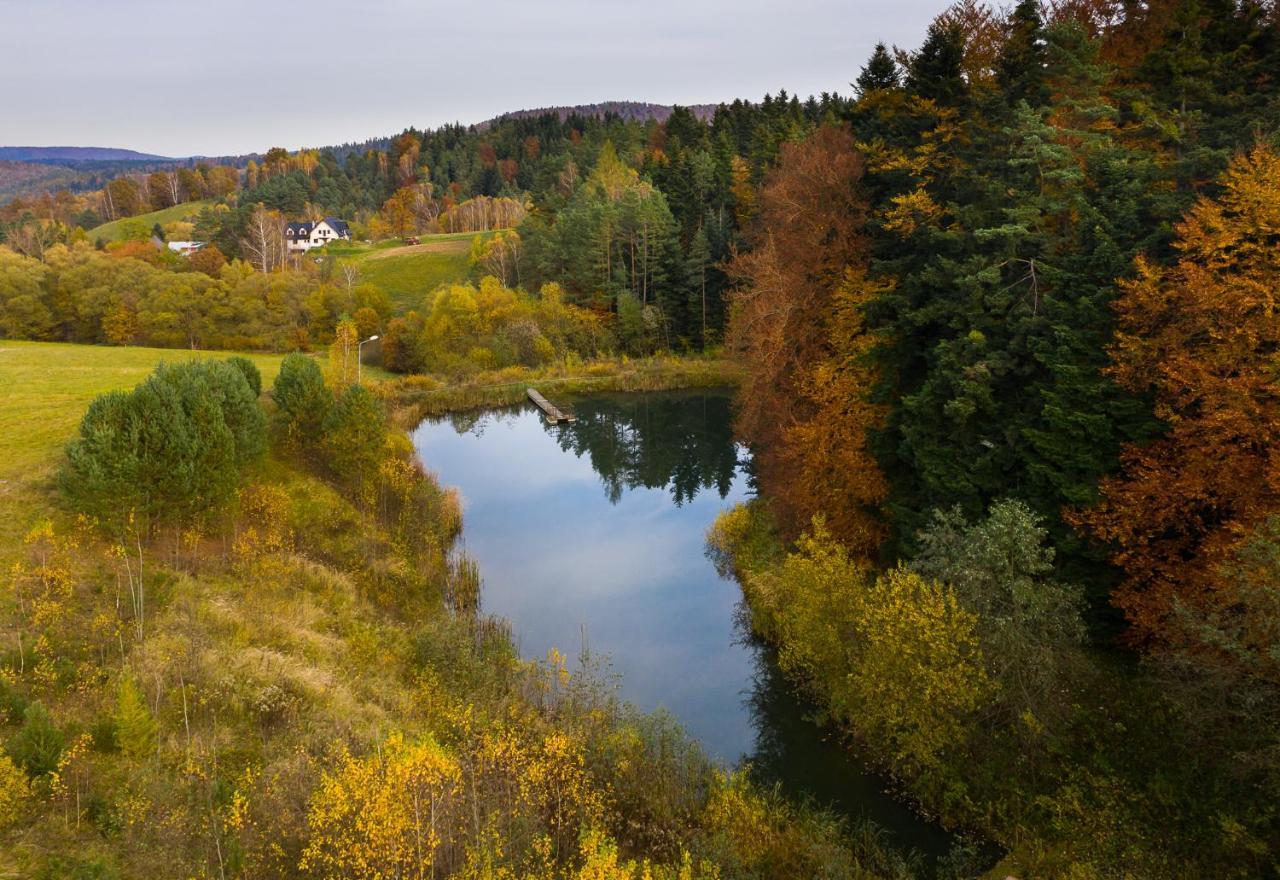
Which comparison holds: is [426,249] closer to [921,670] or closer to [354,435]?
[354,435]

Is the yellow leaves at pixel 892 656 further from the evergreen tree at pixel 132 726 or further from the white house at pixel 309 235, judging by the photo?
the white house at pixel 309 235

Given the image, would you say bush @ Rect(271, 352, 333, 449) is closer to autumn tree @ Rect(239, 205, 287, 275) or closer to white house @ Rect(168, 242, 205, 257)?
autumn tree @ Rect(239, 205, 287, 275)

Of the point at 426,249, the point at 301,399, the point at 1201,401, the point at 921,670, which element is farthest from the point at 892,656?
the point at 426,249

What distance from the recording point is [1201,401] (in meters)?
15.5

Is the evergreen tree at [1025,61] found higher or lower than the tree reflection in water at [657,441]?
higher

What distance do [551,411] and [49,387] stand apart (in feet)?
89.6

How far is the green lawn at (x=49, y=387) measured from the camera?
2361cm

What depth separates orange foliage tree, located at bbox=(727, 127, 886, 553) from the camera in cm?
2294

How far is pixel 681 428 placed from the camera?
48.4 metres

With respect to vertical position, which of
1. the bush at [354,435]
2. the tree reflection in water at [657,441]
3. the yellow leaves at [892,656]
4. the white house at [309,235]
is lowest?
the tree reflection in water at [657,441]

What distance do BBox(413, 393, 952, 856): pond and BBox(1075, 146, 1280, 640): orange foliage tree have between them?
7.19 m

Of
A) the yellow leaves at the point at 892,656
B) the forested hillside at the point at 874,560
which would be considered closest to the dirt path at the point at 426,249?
the forested hillside at the point at 874,560

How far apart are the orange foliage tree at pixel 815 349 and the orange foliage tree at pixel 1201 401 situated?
7.39 metres

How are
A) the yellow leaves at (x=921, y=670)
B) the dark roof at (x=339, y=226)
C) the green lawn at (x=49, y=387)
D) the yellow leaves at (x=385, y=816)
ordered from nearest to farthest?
the yellow leaves at (x=385, y=816)
the yellow leaves at (x=921, y=670)
the green lawn at (x=49, y=387)
the dark roof at (x=339, y=226)
